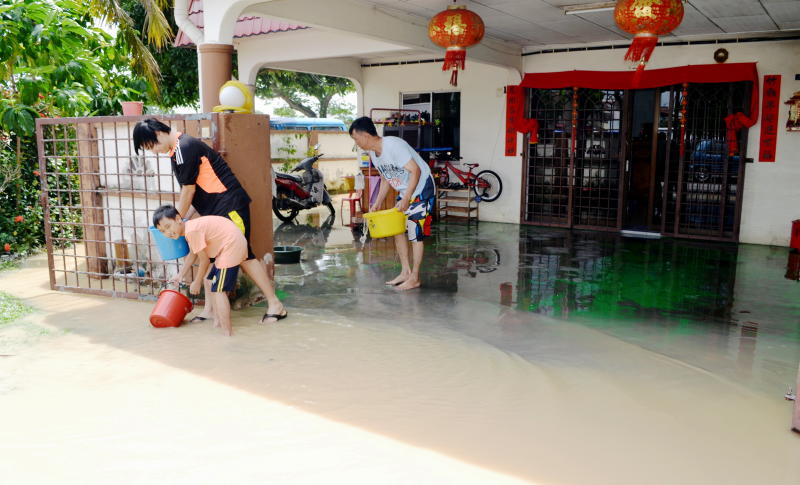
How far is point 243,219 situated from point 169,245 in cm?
55

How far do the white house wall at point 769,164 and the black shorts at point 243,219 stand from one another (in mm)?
6912

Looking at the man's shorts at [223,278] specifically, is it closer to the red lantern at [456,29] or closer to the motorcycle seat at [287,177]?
the red lantern at [456,29]

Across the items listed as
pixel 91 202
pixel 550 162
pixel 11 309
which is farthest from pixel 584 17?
pixel 11 309

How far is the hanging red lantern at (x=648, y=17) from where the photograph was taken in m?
5.39

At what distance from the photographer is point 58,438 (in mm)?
2973

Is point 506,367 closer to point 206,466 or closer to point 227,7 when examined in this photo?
point 206,466

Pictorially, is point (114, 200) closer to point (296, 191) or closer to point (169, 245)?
point (169, 245)

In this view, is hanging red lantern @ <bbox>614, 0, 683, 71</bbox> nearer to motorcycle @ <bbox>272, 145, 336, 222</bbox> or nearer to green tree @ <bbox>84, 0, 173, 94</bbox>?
green tree @ <bbox>84, 0, 173, 94</bbox>

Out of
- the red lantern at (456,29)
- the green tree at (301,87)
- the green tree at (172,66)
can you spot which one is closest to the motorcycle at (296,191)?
the green tree at (172,66)

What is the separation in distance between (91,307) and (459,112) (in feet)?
24.5

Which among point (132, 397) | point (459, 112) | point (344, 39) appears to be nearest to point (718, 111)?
point (459, 112)

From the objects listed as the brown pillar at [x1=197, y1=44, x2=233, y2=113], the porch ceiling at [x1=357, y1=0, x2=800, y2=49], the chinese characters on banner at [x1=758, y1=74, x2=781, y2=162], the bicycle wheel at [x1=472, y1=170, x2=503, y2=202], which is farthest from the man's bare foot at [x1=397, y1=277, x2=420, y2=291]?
the chinese characters on banner at [x1=758, y1=74, x2=781, y2=162]

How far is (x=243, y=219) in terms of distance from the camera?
4.64 meters

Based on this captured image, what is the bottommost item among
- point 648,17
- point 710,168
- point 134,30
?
point 710,168
